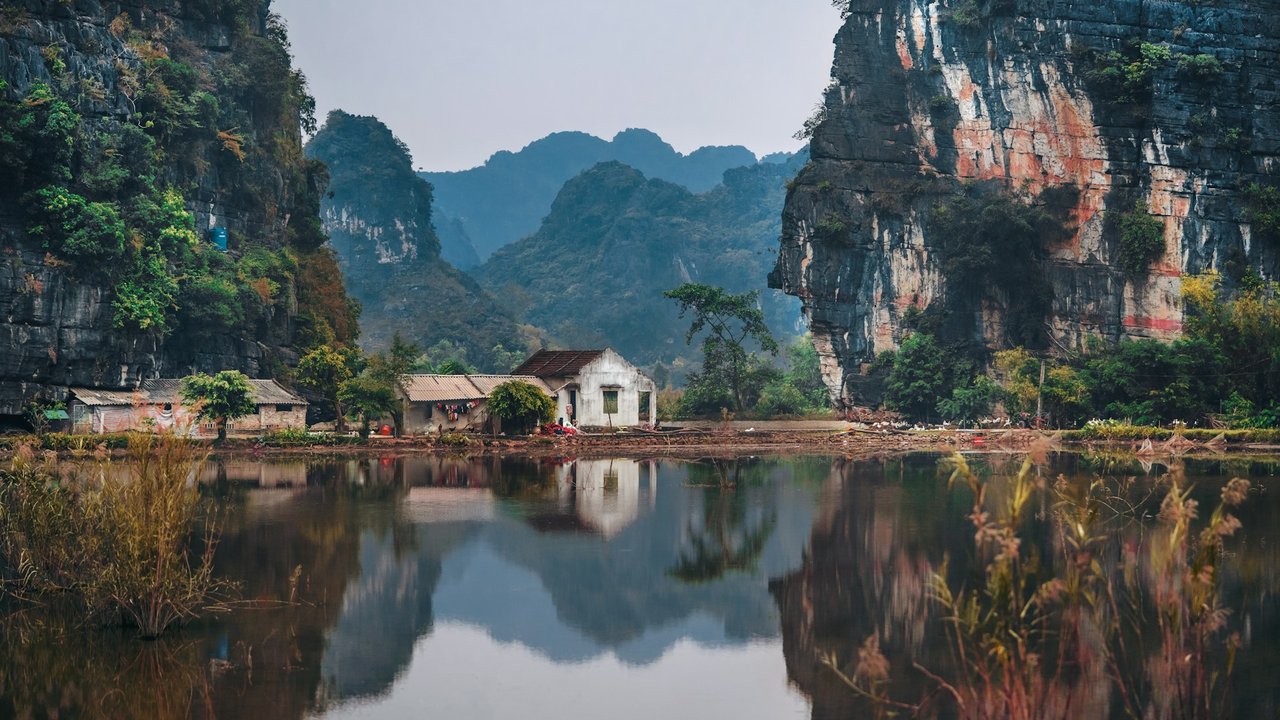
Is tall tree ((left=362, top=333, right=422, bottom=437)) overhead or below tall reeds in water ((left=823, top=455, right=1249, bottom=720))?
overhead

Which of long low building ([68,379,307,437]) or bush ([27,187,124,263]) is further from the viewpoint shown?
bush ([27,187,124,263])

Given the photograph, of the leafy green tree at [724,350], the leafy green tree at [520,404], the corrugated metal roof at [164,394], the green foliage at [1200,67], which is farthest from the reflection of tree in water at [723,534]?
the green foliage at [1200,67]

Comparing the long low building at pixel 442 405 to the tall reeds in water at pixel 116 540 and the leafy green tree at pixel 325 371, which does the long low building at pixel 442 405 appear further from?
the tall reeds in water at pixel 116 540

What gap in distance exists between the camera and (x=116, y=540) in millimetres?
15680

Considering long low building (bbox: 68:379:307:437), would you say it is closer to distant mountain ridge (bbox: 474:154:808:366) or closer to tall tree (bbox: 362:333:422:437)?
tall tree (bbox: 362:333:422:437)

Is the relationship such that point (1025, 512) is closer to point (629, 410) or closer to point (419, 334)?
point (629, 410)

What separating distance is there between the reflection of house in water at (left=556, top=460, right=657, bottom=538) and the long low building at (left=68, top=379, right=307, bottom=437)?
53.6 ft

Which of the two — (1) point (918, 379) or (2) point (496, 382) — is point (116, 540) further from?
(1) point (918, 379)

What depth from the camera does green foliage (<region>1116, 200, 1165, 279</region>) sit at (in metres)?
60.6

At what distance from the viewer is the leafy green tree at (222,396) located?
4547cm

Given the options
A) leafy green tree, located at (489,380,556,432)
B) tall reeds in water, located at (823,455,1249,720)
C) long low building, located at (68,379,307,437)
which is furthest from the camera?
leafy green tree, located at (489,380,556,432)

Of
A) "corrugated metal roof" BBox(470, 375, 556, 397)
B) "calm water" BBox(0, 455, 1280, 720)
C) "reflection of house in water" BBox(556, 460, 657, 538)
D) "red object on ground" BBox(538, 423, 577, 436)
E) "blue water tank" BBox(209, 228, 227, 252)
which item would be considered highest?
"blue water tank" BBox(209, 228, 227, 252)

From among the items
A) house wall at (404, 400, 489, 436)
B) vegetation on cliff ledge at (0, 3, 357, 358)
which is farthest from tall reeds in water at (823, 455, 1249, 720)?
vegetation on cliff ledge at (0, 3, 357, 358)

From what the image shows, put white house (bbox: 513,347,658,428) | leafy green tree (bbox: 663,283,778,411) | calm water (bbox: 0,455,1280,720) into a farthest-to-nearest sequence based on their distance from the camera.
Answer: leafy green tree (bbox: 663,283,778,411), white house (bbox: 513,347,658,428), calm water (bbox: 0,455,1280,720)
